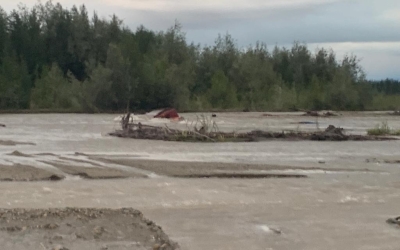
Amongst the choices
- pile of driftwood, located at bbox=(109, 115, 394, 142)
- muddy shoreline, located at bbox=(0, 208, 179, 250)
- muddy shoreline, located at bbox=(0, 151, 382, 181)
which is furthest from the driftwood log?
muddy shoreline, located at bbox=(0, 208, 179, 250)

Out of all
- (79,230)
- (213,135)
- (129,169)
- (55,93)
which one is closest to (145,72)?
(55,93)

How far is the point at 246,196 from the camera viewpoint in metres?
11.3

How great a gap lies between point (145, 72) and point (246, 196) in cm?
3857

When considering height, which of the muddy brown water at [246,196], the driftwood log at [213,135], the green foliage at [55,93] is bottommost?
the muddy brown water at [246,196]

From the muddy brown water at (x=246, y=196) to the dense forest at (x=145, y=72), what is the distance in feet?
89.9

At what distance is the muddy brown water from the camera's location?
838 centimetres

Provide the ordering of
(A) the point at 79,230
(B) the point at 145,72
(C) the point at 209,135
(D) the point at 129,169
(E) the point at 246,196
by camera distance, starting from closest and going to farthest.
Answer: (A) the point at 79,230, (E) the point at 246,196, (D) the point at 129,169, (C) the point at 209,135, (B) the point at 145,72

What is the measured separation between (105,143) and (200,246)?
12980 mm

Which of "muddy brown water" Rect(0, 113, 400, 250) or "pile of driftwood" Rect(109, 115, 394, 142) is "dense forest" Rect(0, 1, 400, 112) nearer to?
"pile of driftwood" Rect(109, 115, 394, 142)

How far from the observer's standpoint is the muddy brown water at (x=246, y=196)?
8.38m

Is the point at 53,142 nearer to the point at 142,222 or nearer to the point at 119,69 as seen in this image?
the point at 142,222

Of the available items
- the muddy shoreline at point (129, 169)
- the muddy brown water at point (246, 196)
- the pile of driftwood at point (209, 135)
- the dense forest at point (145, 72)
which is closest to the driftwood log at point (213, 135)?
the pile of driftwood at point (209, 135)

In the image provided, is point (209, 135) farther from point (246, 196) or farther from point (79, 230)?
point (79, 230)

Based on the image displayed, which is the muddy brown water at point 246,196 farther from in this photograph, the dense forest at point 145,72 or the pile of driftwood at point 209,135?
the dense forest at point 145,72
